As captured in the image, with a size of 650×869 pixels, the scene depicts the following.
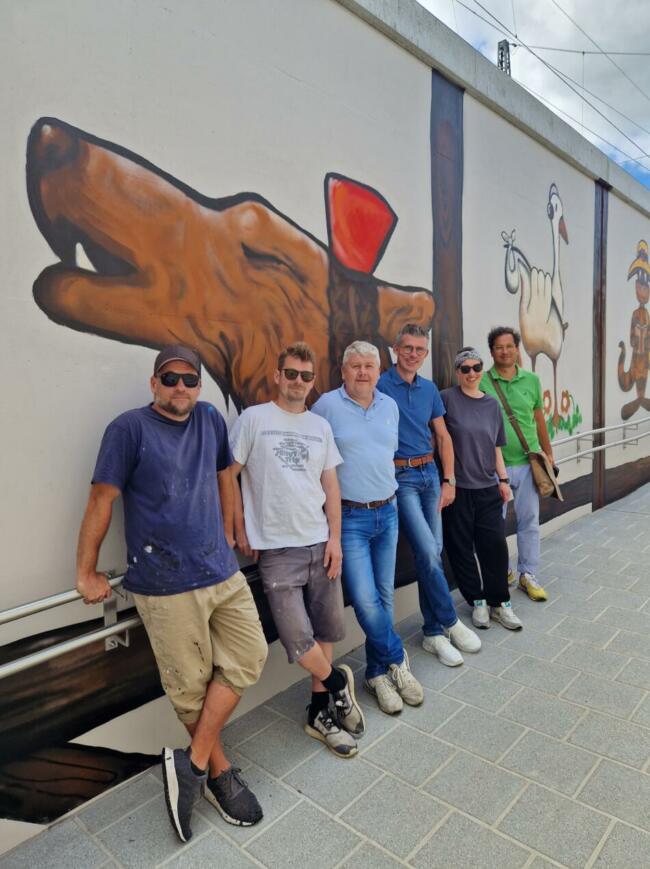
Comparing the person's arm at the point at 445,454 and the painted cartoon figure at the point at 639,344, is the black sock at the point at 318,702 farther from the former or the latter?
the painted cartoon figure at the point at 639,344

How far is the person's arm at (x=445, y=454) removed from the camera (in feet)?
11.3

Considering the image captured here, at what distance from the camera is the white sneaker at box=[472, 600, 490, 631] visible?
357 centimetres

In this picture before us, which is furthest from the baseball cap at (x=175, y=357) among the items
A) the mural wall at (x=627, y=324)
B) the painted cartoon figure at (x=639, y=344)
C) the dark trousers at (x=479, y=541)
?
the painted cartoon figure at (x=639, y=344)

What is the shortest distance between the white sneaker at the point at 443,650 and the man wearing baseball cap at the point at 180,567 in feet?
4.56

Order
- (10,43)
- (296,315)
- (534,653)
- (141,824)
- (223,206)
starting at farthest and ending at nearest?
(534,653)
(296,315)
(223,206)
(141,824)
(10,43)

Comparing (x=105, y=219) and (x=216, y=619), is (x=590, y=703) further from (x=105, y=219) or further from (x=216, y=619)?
(x=105, y=219)

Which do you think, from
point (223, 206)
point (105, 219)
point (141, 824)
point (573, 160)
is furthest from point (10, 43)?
point (573, 160)

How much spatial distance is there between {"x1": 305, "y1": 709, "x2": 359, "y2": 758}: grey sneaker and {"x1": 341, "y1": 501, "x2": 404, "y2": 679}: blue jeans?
15.5 inches

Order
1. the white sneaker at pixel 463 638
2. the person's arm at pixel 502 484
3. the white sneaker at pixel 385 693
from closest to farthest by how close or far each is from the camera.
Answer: the white sneaker at pixel 385 693, the white sneaker at pixel 463 638, the person's arm at pixel 502 484

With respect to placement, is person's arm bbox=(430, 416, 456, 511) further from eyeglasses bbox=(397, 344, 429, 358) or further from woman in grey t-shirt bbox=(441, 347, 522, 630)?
eyeglasses bbox=(397, 344, 429, 358)

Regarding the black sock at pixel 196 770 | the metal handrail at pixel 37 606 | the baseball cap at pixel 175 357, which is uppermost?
the baseball cap at pixel 175 357

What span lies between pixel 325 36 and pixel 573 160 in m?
3.63

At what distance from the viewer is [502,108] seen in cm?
455

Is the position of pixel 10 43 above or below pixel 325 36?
below
